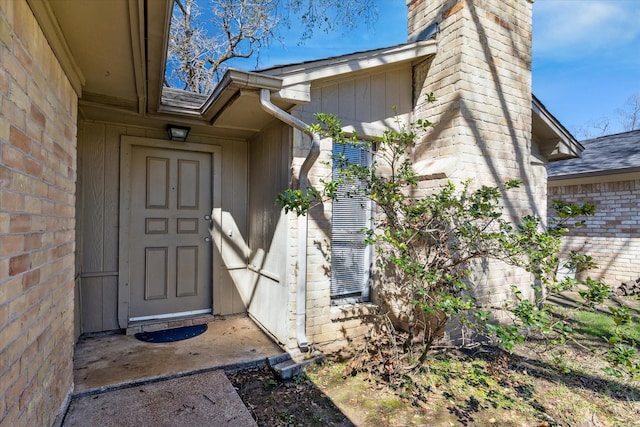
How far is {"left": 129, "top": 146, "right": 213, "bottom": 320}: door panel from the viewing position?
4.10 meters

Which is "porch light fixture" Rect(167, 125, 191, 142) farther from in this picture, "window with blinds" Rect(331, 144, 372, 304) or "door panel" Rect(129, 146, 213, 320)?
"window with blinds" Rect(331, 144, 372, 304)

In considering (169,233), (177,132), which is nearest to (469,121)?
(177,132)

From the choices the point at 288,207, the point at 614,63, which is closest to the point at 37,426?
the point at 288,207

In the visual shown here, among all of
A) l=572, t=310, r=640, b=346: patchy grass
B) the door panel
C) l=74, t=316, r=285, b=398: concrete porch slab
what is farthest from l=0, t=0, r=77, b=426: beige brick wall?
l=572, t=310, r=640, b=346: patchy grass

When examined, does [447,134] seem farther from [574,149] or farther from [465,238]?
[574,149]

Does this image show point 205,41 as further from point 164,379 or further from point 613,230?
point 613,230

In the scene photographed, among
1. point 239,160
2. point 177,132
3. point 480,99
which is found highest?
point 480,99

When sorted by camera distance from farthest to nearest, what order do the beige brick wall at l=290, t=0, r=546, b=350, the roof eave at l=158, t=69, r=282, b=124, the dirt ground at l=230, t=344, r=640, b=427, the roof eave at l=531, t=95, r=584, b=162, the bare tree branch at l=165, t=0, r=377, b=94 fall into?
1. the bare tree branch at l=165, t=0, r=377, b=94
2. the roof eave at l=531, t=95, r=584, b=162
3. the beige brick wall at l=290, t=0, r=546, b=350
4. the roof eave at l=158, t=69, r=282, b=124
5. the dirt ground at l=230, t=344, r=640, b=427

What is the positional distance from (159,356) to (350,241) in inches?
89.0

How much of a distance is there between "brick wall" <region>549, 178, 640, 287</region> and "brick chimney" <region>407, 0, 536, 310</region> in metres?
4.15

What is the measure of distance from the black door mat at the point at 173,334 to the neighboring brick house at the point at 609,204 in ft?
26.0

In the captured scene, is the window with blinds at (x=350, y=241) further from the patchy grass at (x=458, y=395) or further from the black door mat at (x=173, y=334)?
the black door mat at (x=173, y=334)

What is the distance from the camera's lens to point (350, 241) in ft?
12.6

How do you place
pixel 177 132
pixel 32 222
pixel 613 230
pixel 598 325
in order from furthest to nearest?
pixel 613 230 → pixel 598 325 → pixel 177 132 → pixel 32 222
